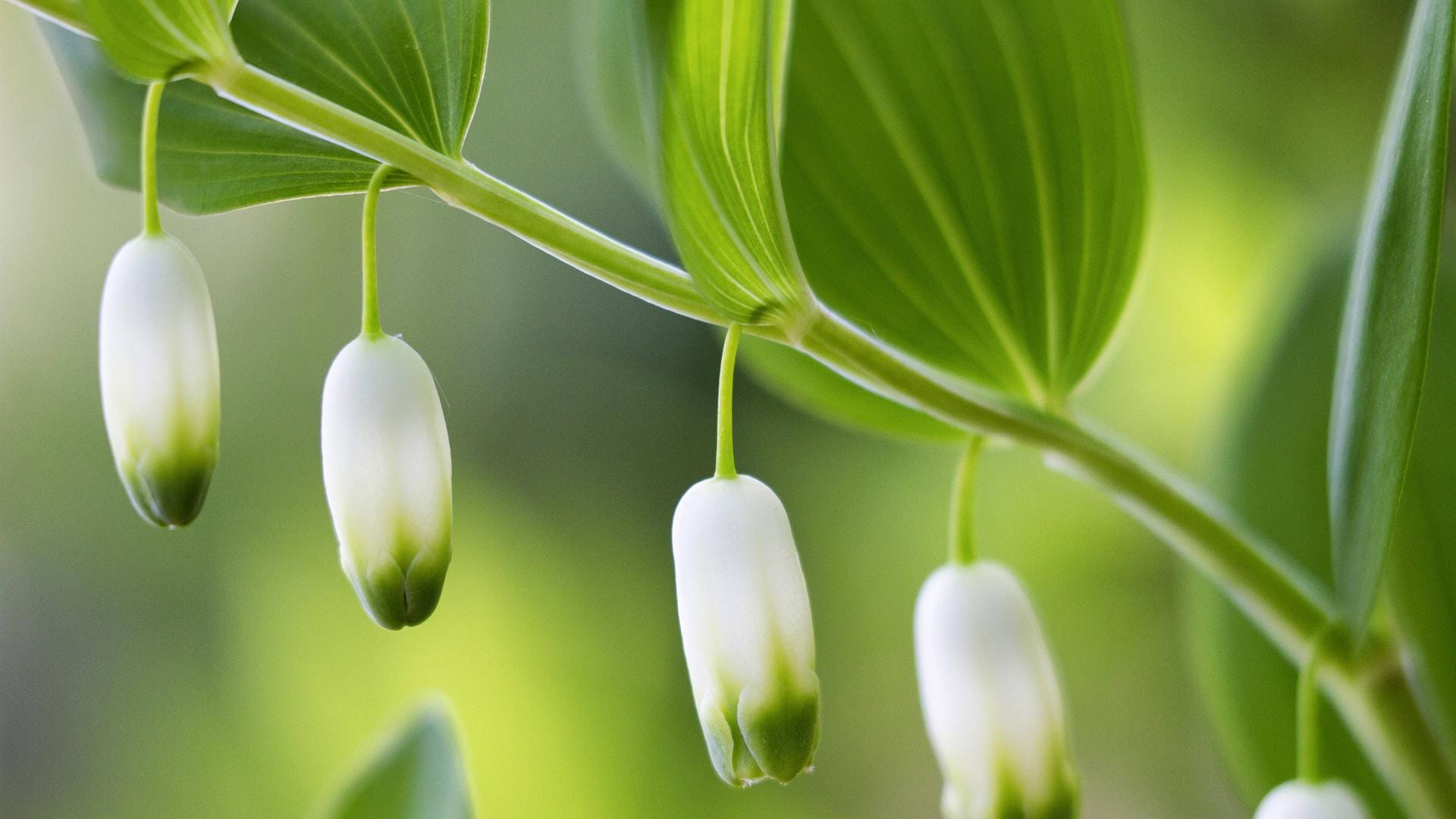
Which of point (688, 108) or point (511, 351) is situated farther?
point (511, 351)

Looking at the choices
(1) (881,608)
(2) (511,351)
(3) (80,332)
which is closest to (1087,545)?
(1) (881,608)

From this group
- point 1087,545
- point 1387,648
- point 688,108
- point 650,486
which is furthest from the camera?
point 650,486

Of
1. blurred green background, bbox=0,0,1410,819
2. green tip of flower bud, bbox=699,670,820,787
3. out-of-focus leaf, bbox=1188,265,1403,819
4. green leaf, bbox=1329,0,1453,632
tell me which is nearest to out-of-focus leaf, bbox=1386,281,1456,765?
out-of-focus leaf, bbox=1188,265,1403,819

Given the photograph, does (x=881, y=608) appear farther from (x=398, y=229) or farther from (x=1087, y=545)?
(x=398, y=229)

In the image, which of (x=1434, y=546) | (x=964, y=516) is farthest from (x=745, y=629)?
(x=1434, y=546)

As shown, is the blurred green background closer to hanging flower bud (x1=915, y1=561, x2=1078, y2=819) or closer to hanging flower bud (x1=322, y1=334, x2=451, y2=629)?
hanging flower bud (x1=915, y1=561, x2=1078, y2=819)

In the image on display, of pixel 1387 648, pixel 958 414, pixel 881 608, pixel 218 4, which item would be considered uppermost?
pixel 218 4

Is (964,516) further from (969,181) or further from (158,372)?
(158,372)
